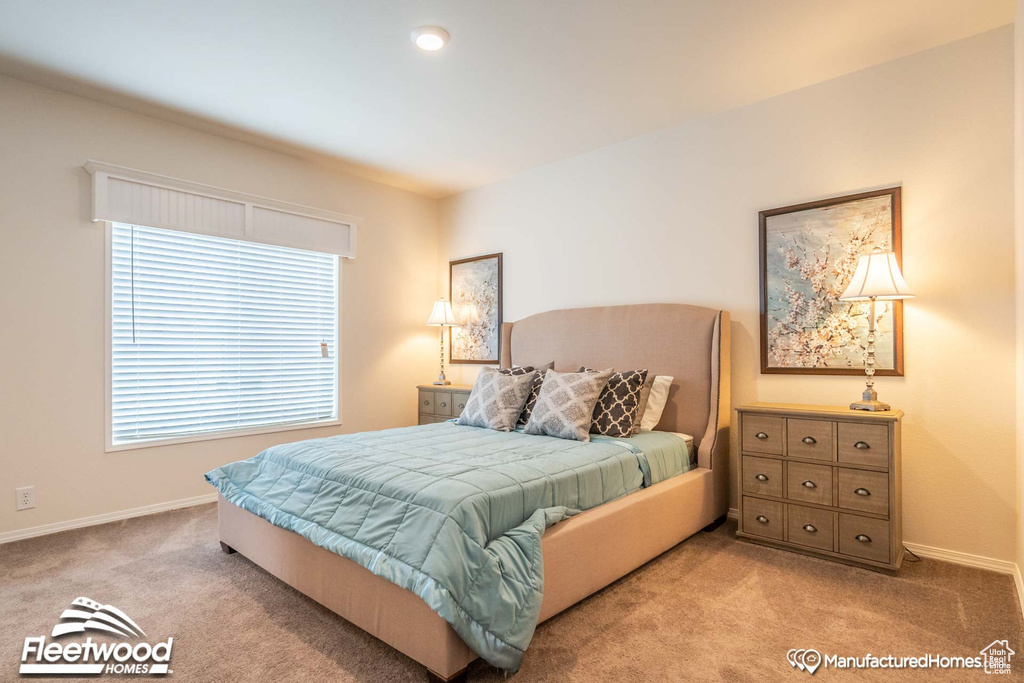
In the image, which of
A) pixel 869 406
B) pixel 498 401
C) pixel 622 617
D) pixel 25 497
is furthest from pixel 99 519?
pixel 869 406

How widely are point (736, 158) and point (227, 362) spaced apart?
12.2 feet

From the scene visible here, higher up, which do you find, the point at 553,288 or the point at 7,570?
the point at 553,288

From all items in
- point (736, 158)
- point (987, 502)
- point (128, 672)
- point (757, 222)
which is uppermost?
point (736, 158)

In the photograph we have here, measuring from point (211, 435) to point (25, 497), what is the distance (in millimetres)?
1015

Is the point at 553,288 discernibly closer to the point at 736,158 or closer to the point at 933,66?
the point at 736,158

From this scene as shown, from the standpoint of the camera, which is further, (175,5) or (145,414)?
(145,414)

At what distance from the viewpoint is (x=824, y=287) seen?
3.08 metres

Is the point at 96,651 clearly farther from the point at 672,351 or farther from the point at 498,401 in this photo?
the point at 672,351

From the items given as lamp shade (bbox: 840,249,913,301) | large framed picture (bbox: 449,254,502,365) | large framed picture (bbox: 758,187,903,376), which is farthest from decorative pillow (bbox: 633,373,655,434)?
large framed picture (bbox: 449,254,502,365)

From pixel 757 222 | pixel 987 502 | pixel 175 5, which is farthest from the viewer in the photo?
pixel 757 222

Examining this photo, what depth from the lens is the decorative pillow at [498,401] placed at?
3357mm

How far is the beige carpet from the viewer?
6.04ft

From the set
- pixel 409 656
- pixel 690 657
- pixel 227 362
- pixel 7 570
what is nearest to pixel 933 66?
pixel 690 657

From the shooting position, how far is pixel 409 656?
1.79m
